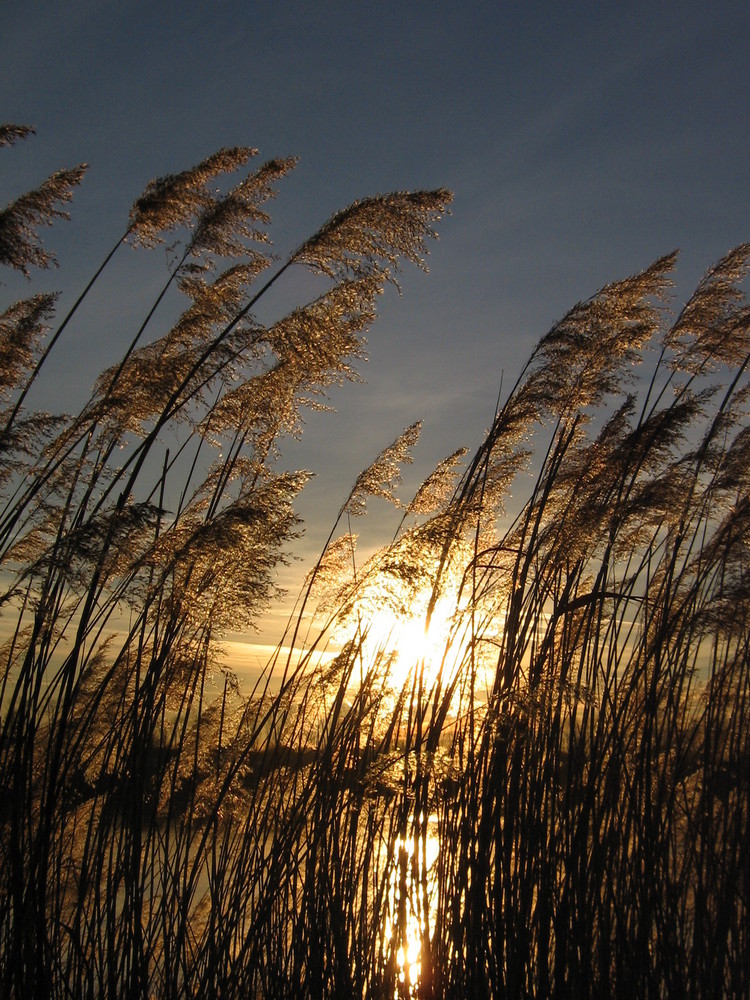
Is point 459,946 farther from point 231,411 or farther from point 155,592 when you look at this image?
point 231,411

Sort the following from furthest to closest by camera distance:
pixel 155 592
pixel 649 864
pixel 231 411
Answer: pixel 231 411 → pixel 155 592 → pixel 649 864

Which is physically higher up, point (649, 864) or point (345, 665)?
point (345, 665)

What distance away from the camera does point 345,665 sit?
316 cm

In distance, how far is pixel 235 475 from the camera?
3639mm

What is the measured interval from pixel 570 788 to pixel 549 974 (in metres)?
0.60

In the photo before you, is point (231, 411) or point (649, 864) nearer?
point (649, 864)

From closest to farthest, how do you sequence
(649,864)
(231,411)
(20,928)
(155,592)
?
1. (20,928)
2. (649,864)
3. (155,592)
4. (231,411)

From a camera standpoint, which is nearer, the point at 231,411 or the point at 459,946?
the point at 459,946

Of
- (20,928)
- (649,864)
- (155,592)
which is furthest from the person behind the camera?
(155,592)

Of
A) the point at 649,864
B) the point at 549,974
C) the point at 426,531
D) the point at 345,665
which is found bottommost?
the point at 549,974

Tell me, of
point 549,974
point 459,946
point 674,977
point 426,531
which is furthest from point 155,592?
point 674,977

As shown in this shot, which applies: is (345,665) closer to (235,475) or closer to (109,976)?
(235,475)

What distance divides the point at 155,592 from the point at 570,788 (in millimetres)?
1709

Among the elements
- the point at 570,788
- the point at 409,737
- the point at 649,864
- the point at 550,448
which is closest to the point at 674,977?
the point at 649,864
